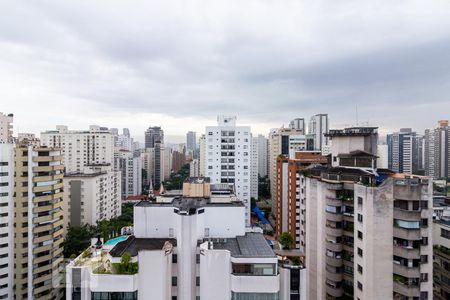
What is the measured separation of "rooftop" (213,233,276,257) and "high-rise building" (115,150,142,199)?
77.7 meters

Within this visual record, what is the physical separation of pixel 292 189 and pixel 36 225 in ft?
118

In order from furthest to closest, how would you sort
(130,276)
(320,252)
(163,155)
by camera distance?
1. (163,155)
2. (320,252)
3. (130,276)

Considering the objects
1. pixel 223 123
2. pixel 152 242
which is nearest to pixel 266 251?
pixel 152 242

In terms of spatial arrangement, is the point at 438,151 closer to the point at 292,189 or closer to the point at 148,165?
the point at 292,189

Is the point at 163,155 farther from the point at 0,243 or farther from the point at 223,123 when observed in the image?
the point at 0,243

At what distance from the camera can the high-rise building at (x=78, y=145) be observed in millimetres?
79312

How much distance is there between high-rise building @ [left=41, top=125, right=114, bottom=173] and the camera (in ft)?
260

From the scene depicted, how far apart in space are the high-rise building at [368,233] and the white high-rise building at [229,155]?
2063 centimetres

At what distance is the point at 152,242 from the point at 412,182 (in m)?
A: 18.8

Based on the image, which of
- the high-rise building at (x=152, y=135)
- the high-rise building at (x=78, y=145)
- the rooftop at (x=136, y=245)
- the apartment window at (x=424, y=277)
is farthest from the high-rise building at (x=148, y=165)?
the apartment window at (x=424, y=277)

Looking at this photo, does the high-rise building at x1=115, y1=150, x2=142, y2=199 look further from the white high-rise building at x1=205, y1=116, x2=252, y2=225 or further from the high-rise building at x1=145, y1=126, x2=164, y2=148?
the high-rise building at x1=145, y1=126, x2=164, y2=148

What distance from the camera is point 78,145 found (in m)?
80.0

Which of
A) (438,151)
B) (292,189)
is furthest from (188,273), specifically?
(438,151)

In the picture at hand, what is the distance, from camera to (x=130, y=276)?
1683cm
